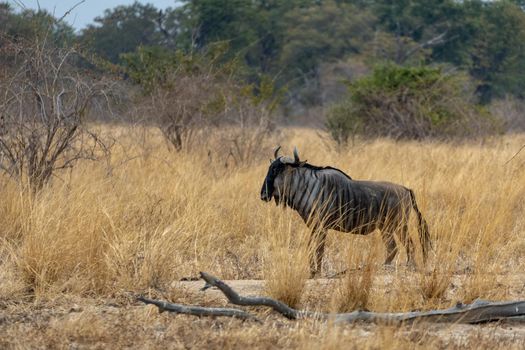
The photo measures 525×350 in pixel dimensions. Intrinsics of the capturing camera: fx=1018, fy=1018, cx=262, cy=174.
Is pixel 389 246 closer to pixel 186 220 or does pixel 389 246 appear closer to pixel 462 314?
pixel 186 220

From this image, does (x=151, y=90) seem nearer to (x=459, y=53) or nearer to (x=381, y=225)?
(x=381, y=225)

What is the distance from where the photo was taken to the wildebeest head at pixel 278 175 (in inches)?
266

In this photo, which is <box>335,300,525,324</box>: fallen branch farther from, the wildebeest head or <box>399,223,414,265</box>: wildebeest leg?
the wildebeest head

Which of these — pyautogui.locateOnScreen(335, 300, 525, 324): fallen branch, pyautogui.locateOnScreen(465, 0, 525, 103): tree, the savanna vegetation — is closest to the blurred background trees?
pyautogui.locateOnScreen(465, 0, 525, 103): tree

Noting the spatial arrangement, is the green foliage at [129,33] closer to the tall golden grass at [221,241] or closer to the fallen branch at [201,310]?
the tall golden grass at [221,241]

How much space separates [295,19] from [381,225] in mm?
34006

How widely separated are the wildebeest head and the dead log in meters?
1.63

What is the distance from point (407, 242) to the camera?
662 cm

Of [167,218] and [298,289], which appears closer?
[298,289]

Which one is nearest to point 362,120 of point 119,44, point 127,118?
point 127,118

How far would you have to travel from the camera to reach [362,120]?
1838 centimetres

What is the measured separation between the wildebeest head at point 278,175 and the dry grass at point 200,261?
0.15m

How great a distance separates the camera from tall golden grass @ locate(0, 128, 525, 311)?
555 centimetres

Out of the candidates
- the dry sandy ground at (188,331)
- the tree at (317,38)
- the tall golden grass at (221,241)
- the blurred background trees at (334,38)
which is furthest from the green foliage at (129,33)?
the dry sandy ground at (188,331)
